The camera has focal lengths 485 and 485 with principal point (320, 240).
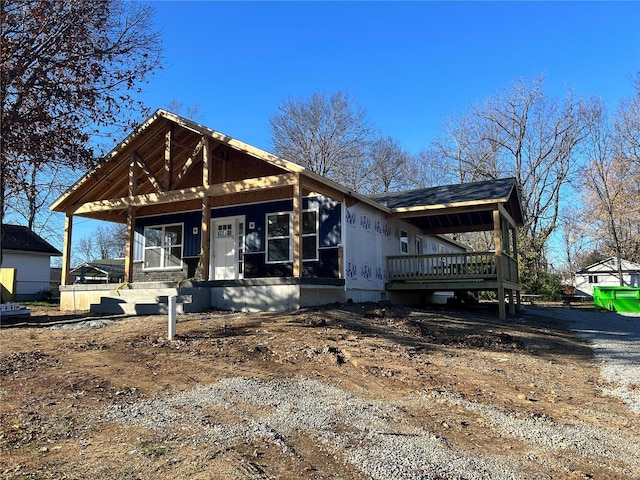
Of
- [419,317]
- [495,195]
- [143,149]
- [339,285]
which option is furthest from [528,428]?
[143,149]

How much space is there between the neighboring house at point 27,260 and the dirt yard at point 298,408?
2008cm

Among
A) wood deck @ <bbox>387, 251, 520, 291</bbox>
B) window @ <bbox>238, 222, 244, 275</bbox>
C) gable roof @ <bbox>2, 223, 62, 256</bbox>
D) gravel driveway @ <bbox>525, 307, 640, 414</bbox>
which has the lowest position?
gravel driveway @ <bbox>525, 307, 640, 414</bbox>

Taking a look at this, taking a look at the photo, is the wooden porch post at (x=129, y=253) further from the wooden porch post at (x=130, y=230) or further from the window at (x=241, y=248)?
the window at (x=241, y=248)

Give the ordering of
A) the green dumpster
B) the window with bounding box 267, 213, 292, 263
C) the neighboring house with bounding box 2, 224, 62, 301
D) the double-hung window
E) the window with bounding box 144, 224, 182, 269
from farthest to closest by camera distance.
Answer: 1. the neighboring house with bounding box 2, 224, 62, 301
2. the green dumpster
3. the window with bounding box 144, 224, 182, 269
4. the window with bounding box 267, 213, 292, 263
5. the double-hung window

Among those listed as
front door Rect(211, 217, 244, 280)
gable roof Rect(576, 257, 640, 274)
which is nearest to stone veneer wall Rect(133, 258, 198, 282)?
front door Rect(211, 217, 244, 280)

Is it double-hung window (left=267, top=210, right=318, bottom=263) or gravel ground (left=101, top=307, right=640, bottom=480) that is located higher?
double-hung window (left=267, top=210, right=318, bottom=263)

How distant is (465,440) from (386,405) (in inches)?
44.0

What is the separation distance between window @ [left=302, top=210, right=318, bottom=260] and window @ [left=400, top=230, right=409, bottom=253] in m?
4.77

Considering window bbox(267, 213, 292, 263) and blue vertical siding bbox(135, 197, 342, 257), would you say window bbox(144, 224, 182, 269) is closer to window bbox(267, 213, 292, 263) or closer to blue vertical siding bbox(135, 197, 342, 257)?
blue vertical siding bbox(135, 197, 342, 257)

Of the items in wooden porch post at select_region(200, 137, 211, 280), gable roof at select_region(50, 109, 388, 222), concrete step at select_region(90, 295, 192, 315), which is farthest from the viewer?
gable roof at select_region(50, 109, 388, 222)

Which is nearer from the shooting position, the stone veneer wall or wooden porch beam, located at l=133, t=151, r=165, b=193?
wooden porch beam, located at l=133, t=151, r=165, b=193

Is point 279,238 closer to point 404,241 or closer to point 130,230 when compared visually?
point 130,230

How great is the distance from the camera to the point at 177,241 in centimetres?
1684

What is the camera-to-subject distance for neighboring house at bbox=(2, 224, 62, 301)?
26016mm
